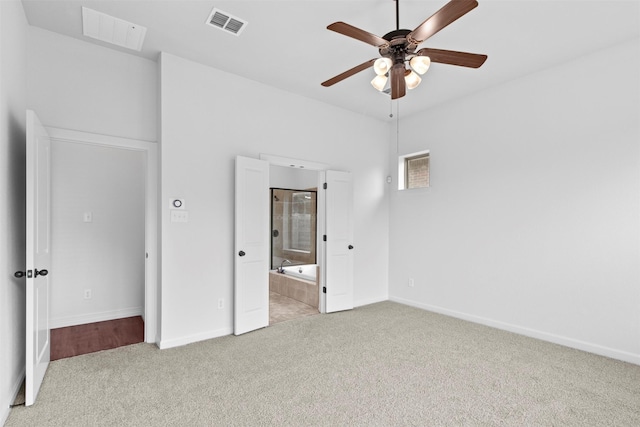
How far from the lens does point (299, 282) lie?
16.4 ft

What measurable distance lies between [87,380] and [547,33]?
4746 millimetres

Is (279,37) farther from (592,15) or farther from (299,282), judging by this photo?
(299,282)

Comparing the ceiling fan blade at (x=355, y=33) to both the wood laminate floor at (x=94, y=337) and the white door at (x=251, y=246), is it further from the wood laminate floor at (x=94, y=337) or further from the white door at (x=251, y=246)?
the wood laminate floor at (x=94, y=337)

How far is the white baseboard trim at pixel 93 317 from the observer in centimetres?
382

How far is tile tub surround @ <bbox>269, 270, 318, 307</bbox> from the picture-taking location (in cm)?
472

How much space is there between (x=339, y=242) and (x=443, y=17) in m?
3.12

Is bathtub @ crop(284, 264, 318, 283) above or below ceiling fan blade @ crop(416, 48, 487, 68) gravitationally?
below

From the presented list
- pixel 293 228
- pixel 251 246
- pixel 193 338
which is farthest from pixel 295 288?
pixel 193 338

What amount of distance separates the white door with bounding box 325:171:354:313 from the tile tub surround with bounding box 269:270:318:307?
0.35 meters

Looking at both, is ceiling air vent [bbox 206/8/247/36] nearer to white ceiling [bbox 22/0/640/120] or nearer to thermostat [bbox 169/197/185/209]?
white ceiling [bbox 22/0/640/120]

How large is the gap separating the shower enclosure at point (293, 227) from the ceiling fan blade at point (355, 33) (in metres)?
4.40

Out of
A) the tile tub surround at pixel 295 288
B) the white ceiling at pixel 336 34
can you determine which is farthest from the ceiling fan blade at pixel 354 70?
the tile tub surround at pixel 295 288

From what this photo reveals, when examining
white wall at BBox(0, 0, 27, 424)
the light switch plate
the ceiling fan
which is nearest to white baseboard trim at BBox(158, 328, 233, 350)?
white wall at BBox(0, 0, 27, 424)

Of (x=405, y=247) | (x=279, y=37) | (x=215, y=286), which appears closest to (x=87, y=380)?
(x=215, y=286)
